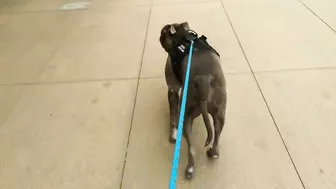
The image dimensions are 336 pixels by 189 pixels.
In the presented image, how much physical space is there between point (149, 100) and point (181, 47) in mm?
676

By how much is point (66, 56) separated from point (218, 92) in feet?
5.92

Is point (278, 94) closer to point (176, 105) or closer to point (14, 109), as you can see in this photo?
point (176, 105)

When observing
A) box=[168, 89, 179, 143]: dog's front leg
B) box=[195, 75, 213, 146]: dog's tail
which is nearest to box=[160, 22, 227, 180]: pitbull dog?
box=[195, 75, 213, 146]: dog's tail


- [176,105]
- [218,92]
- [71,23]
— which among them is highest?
[218,92]

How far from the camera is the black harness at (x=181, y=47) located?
1706 millimetres

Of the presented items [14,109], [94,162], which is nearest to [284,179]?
[94,162]

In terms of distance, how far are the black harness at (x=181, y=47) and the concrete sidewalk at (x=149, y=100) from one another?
0.45m

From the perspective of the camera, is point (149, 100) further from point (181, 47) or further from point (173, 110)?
point (181, 47)

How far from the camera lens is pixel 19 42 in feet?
10.8

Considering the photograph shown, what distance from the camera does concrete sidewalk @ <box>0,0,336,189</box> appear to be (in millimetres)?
1755

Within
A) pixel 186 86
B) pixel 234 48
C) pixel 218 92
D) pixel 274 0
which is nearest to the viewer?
pixel 186 86

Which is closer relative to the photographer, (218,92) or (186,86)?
(186,86)

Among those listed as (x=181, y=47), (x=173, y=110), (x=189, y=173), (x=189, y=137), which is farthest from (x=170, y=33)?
(x=189, y=173)

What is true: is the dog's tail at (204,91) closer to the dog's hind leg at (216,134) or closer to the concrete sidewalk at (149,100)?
the dog's hind leg at (216,134)
